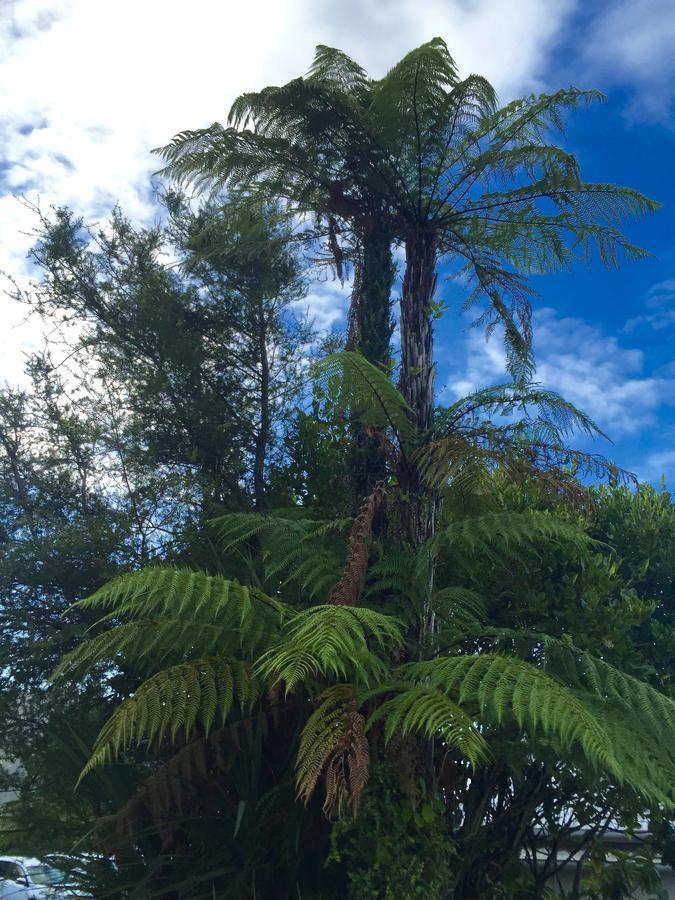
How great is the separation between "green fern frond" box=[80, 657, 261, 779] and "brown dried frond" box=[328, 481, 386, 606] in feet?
2.14

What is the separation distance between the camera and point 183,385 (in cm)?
923

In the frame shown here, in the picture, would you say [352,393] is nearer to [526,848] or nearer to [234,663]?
[234,663]

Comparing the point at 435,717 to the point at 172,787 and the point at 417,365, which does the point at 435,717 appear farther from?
the point at 417,365

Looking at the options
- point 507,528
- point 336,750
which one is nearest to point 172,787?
point 336,750

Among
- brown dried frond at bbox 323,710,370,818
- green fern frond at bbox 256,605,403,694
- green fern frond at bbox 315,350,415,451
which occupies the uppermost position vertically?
green fern frond at bbox 315,350,415,451

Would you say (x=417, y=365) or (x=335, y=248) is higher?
(x=335, y=248)

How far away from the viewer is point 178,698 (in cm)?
443

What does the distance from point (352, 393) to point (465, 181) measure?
2.62 meters

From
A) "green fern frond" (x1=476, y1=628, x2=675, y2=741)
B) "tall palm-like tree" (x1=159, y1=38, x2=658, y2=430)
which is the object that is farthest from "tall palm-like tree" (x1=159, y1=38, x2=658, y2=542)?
"green fern frond" (x1=476, y1=628, x2=675, y2=741)

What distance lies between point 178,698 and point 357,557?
50.7 inches

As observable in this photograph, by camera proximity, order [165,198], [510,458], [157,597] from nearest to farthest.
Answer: [157,597], [510,458], [165,198]

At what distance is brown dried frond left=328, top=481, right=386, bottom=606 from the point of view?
15.5 feet

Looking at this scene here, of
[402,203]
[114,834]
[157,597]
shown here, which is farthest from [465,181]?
[114,834]

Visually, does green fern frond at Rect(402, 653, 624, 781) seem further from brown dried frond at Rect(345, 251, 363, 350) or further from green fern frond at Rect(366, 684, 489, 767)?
brown dried frond at Rect(345, 251, 363, 350)
